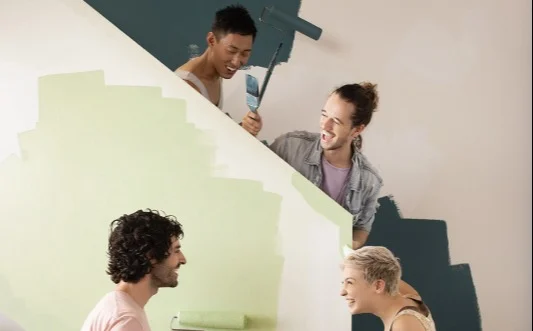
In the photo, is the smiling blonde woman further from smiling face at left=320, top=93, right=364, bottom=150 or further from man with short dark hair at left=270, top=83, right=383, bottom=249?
smiling face at left=320, top=93, right=364, bottom=150

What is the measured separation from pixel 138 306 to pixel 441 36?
1.81 meters

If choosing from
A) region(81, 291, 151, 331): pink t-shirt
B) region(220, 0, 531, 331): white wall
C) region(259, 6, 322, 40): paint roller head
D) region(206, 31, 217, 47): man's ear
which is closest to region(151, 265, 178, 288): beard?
region(81, 291, 151, 331): pink t-shirt

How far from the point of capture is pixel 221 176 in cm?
243

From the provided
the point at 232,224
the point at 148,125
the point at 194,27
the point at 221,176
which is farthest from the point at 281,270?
the point at 194,27

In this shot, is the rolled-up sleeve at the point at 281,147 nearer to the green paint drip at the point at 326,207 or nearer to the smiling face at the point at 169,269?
the green paint drip at the point at 326,207

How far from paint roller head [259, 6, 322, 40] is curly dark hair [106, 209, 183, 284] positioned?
119 centimetres

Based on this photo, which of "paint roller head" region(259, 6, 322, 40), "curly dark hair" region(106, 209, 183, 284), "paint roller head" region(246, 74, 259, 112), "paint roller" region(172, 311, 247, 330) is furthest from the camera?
"paint roller head" region(259, 6, 322, 40)

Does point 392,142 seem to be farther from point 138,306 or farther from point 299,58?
point 138,306

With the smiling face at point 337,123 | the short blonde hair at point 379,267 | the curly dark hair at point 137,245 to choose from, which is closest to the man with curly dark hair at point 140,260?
the curly dark hair at point 137,245

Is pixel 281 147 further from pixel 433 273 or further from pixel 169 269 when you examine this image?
pixel 433 273

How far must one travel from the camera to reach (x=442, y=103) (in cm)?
306

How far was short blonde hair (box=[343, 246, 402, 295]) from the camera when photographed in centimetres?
216

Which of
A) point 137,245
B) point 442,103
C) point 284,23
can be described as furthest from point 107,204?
point 442,103

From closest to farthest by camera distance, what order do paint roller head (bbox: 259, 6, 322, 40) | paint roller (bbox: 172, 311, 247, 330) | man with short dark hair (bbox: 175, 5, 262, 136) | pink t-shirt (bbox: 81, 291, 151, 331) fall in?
pink t-shirt (bbox: 81, 291, 151, 331)
paint roller (bbox: 172, 311, 247, 330)
man with short dark hair (bbox: 175, 5, 262, 136)
paint roller head (bbox: 259, 6, 322, 40)
